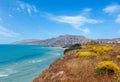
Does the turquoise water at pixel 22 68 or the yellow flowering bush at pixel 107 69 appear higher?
the yellow flowering bush at pixel 107 69

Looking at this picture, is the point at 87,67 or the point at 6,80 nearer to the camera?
the point at 87,67

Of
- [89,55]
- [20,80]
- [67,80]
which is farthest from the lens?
[20,80]

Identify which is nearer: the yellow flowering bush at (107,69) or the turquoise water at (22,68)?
the yellow flowering bush at (107,69)

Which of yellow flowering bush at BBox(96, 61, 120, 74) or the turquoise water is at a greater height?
yellow flowering bush at BBox(96, 61, 120, 74)

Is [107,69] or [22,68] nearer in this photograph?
[107,69]

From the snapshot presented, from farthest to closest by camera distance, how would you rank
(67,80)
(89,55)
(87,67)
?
(89,55) → (87,67) → (67,80)

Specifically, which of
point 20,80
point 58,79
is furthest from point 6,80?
point 58,79

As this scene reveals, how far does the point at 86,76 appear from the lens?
54.4ft

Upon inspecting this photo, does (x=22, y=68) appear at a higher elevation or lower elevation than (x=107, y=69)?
lower

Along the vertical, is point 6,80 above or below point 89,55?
below

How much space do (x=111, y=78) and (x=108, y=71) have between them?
1792 millimetres

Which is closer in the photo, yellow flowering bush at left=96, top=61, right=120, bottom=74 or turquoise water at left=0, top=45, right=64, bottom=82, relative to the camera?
yellow flowering bush at left=96, top=61, right=120, bottom=74

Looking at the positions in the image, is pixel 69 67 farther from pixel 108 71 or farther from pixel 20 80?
pixel 20 80

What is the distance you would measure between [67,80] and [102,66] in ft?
12.6
